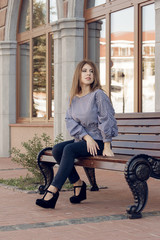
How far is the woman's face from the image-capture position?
5977mm

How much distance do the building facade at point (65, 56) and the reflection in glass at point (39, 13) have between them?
0.02 m

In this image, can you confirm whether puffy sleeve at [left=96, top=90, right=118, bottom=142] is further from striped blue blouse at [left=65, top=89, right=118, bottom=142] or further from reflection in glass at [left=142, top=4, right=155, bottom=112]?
reflection in glass at [left=142, top=4, right=155, bottom=112]

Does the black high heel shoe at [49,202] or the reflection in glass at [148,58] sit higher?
the reflection in glass at [148,58]

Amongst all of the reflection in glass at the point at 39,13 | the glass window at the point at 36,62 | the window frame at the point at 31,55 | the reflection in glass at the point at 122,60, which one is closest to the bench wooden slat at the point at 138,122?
the reflection in glass at the point at 122,60

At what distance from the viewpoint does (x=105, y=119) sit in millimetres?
5730

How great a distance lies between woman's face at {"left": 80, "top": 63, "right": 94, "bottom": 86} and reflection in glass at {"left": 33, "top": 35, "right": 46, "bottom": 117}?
762cm

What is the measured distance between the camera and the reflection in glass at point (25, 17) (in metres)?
14.5

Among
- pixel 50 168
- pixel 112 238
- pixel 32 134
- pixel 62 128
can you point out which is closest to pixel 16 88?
pixel 32 134

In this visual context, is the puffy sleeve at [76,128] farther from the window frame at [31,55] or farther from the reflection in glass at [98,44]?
the window frame at [31,55]

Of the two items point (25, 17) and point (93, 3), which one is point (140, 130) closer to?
point (93, 3)

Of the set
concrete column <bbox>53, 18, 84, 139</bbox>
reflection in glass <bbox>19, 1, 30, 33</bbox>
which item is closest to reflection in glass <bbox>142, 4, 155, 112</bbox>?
concrete column <bbox>53, 18, 84, 139</bbox>

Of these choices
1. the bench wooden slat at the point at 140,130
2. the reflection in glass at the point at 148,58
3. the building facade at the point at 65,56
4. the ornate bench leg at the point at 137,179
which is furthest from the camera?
the building facade at the point at 65,56

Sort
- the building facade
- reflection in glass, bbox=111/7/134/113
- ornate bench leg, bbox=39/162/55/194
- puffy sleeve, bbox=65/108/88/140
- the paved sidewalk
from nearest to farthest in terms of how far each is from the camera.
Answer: the paved sidewalk, puffy sleeve, bbox=65/108/88/140, ornate bench leg, bbox=39/162/55/194, the building facade, reflection in glass, bbox=111/7/134/113

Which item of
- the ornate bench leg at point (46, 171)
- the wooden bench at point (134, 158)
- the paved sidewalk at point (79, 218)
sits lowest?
the paved sidewalk at point (79, 218)
